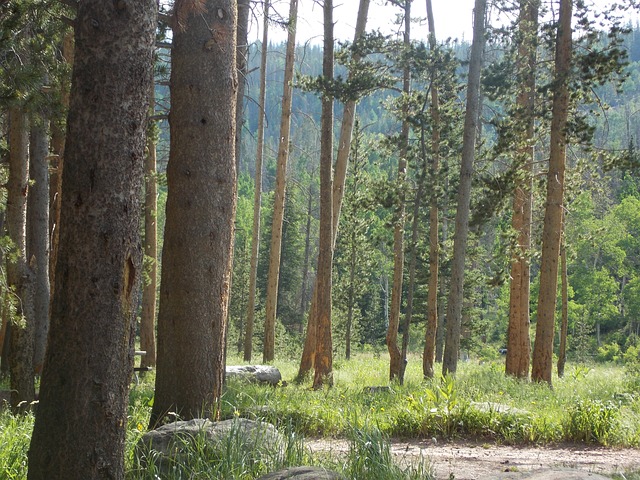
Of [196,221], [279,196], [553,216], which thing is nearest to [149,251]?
[279,196]

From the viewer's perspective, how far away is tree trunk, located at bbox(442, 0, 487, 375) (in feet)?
41.8

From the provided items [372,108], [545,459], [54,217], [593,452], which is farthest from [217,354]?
[372,108]

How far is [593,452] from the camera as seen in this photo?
7617 mm

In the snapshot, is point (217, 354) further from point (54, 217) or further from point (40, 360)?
point (54, 217)

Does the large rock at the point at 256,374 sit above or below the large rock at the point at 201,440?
below

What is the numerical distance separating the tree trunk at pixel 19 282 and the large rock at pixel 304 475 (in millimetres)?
4721

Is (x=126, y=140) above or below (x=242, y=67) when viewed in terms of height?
below

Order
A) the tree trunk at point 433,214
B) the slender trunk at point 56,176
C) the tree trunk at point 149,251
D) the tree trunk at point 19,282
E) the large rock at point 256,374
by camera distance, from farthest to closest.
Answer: the tree trunk at point 433,214, the tree trunk at point 149,251, the large rock at point 256,374, the slender trunk at point 56,176, the tree trunk at point 19,282

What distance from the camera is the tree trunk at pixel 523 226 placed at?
15.7 metres

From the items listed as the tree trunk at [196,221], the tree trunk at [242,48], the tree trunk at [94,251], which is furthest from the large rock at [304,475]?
the tree trunk at [242,48]

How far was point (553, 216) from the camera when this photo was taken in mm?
13508

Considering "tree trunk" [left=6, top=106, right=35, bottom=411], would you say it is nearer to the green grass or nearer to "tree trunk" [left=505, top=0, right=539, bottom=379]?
the green grass

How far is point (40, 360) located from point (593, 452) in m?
8.12

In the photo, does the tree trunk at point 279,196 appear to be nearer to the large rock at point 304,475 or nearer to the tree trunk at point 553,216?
the tree trunk at point 553,216
